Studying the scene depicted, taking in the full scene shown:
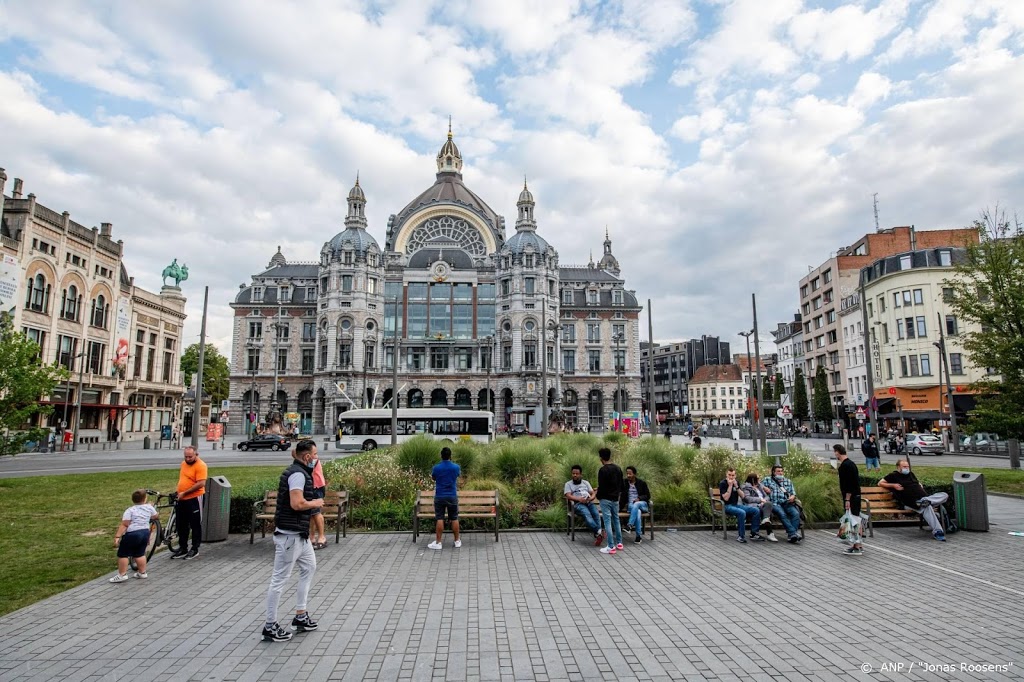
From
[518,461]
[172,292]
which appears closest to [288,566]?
[518,461]

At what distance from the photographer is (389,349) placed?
72188 mm

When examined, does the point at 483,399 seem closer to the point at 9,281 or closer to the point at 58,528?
the point at 9,281

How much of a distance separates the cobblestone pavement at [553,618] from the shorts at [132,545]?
46 cm

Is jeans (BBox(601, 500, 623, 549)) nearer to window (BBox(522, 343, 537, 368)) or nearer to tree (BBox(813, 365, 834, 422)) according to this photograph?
window (BBox(522, 343, 537, 368))

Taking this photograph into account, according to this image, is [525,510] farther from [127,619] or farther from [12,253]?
[12,253]

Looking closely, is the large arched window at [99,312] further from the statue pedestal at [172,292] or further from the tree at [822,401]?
the tree at [822,401]

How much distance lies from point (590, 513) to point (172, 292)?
73.7 meters

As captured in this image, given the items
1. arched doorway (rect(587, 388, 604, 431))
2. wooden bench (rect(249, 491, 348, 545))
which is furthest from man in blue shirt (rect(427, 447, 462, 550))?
arched doorway (rect(587, 388, 604, 431))

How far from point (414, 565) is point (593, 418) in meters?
66.6

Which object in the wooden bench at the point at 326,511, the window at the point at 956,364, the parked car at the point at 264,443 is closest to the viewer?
the wooden bench at the point at 326,511

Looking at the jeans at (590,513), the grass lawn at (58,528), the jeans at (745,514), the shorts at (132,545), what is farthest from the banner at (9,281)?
the jeans at (745,514)

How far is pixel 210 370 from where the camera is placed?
8825cm

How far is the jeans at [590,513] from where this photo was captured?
1140cm

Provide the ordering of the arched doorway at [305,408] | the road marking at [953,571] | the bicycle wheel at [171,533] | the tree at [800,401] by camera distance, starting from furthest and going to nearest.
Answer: the arched doorway at [305,408]
the tree at [800,401]
the bicycle wheel at [171,533]
the road marking at [953,571]
